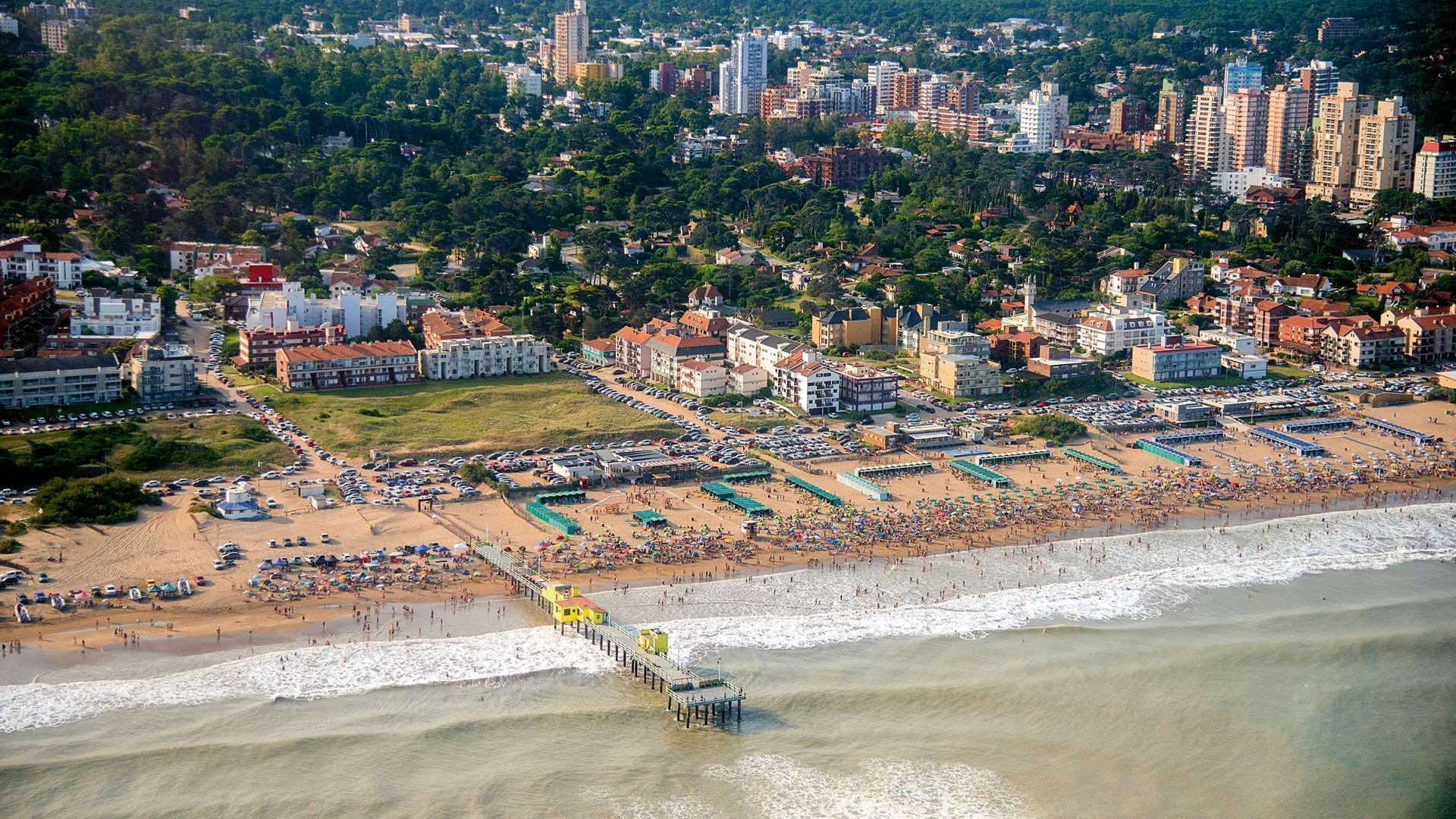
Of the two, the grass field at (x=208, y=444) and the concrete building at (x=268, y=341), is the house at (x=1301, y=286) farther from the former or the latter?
the grass field at (x=208, y=444)

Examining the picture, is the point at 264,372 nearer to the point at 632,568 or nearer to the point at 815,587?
the point at 632,568

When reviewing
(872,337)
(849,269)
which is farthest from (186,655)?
(849,269)

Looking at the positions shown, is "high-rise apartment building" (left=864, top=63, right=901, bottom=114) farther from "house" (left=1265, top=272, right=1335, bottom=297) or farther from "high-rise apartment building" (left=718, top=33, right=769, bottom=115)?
"house" (left=1265, top=272, right=1335, bottom=297)

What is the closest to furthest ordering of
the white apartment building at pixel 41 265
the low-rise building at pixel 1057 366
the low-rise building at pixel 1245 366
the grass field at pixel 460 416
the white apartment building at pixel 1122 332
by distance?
the grass field at pixel 460 416
the low-rise building at pixel 1057 366
the low-rise building at pixel 1245 366
the white apartment building at pixel 1122 332
the white apartment building at pixel 41 265

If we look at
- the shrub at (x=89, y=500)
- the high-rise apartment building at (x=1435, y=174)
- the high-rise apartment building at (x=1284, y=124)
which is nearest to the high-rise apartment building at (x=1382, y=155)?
the high-rise apartment building at (x=1435, y=174)

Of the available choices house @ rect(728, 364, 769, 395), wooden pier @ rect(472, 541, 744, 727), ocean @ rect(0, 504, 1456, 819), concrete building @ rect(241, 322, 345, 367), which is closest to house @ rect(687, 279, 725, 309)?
house @ rect(728, 364, 769, 395)

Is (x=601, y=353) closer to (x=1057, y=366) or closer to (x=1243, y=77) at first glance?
(x=1057, y=366)
